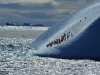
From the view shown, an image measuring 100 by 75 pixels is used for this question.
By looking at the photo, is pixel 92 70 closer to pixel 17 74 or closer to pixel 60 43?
pixel 17 74

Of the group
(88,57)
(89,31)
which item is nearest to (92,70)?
(88,57)

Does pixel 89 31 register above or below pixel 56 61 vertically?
above

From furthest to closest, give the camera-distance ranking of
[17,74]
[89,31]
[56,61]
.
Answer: [89,31]
[56,61]
[17,74]

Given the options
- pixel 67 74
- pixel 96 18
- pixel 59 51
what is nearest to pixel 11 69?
pixel 67 74

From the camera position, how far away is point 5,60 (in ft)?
193

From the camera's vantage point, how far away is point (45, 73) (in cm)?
4522

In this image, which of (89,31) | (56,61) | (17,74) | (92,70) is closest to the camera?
(17,74)

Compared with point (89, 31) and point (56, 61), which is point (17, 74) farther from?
point (89, 31)

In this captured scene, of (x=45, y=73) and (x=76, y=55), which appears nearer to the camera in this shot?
(x=45, y=73)

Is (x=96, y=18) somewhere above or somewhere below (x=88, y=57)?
above

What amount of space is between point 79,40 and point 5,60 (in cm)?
1310

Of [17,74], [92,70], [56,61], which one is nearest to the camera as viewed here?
[17,74]

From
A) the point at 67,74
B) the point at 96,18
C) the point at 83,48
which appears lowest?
the point at 67,74

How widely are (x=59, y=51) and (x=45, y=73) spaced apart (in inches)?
558
